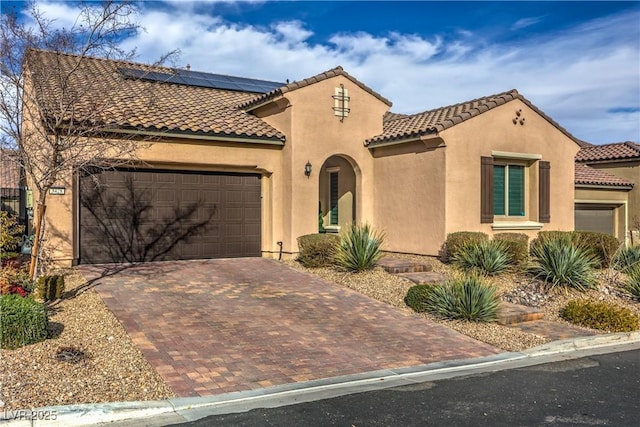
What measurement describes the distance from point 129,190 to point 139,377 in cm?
822

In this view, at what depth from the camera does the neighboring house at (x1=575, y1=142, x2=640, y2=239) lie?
21.6 metres

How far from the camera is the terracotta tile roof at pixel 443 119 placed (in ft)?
49.1

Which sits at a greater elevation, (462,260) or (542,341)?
(462,260)

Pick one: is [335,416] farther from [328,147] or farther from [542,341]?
[328,147]

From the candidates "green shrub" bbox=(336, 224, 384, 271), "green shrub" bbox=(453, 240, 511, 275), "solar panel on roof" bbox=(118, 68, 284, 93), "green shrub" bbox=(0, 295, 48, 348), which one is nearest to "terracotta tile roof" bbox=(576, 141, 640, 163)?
"green shrub" bbox=(453, 240, 511, 275)

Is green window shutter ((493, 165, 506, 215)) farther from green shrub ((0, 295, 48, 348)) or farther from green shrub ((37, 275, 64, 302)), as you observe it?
green shrub ((0, 295, 48, 348))

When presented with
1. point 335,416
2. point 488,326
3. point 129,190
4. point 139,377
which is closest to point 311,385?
point 335,416

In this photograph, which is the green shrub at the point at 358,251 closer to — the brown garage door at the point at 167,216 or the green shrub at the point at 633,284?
the brown garage door at the point at 167,216

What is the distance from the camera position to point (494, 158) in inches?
637

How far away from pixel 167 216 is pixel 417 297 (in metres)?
7.15

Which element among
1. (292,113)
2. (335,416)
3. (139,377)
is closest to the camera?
(335,416)

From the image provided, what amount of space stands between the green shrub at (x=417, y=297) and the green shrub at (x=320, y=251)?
3.10 m

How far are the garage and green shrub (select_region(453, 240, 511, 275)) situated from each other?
9.43 meters

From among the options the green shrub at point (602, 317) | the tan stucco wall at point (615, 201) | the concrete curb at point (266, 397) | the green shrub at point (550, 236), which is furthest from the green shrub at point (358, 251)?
the tan stucco wall at point (615, 201)
